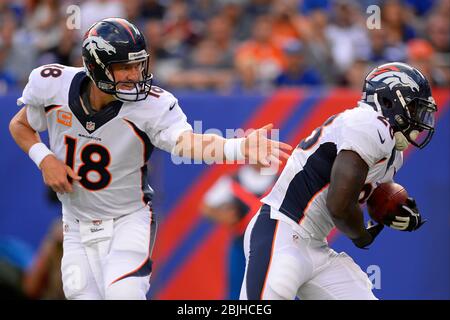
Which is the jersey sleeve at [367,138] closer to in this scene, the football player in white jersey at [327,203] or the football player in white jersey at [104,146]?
the football player in white jersey at [327,203]

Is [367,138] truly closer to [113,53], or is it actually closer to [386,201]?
[386,201]

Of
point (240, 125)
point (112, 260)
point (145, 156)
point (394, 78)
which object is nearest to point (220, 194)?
point (240, 125)

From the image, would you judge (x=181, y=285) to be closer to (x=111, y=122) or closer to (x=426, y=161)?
(x=426, y=161)

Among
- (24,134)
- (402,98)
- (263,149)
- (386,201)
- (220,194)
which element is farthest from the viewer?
(220,194)

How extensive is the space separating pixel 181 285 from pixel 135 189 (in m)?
3.63

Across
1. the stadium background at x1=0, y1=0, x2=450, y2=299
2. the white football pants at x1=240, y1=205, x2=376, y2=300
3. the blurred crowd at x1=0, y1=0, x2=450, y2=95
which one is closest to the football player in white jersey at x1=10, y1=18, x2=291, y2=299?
the white football pants at x1=240, y1=205, x2=376, y2=300

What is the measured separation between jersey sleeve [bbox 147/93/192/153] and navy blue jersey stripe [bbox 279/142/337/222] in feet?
2.19

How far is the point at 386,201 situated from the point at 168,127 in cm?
130

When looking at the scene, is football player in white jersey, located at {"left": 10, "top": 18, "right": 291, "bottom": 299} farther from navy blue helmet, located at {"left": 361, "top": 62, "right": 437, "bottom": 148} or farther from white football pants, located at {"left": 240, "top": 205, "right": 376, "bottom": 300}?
navy blue helmet, located at {"left": 361, "top": 62, "right": 437, "bottom": 148}

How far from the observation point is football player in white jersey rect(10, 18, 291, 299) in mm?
5254

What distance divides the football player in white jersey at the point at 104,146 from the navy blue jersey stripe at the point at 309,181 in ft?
2.19

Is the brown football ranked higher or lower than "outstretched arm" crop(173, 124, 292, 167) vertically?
lower

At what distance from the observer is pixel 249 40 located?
10461 mm

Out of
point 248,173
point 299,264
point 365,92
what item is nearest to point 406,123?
point 365,92
